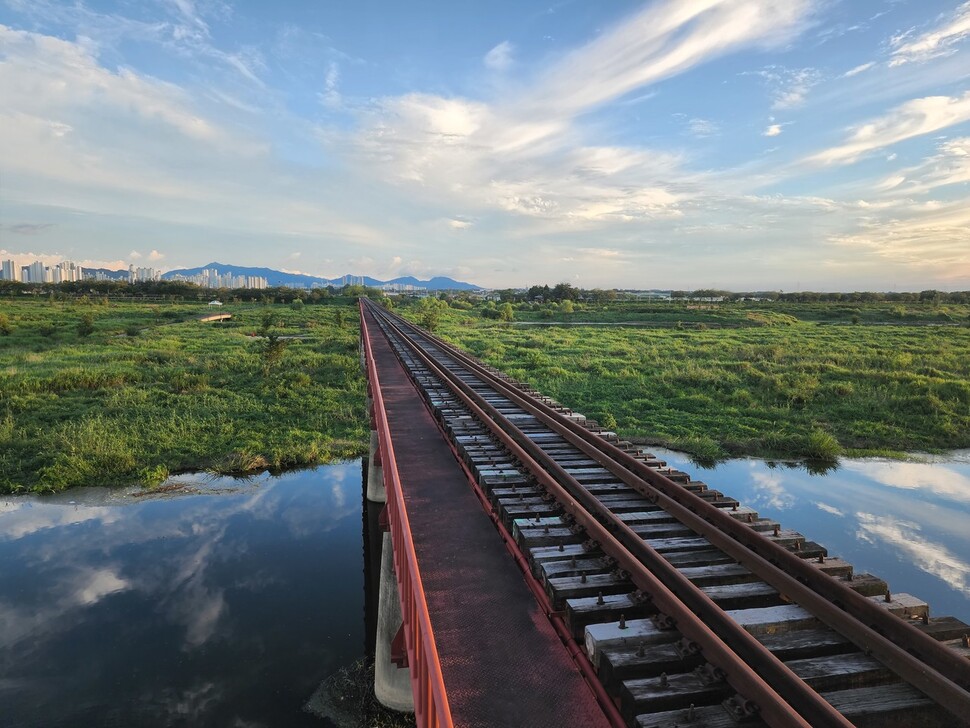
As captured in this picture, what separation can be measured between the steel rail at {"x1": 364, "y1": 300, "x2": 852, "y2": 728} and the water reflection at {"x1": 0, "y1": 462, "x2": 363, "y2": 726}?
5721 mm

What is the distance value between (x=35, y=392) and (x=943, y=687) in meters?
29.3

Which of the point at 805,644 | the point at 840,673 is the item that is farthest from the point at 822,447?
the point at 840,673

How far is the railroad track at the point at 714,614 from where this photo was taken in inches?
143

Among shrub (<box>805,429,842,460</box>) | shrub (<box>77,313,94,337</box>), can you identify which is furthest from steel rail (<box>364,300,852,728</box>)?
shrub (<box>77,313,94,337</box>)

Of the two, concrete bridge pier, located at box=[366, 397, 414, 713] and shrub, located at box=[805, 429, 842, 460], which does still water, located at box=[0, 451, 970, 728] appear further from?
concrete bridge pier, located at box=[366, 397, 414, 713]

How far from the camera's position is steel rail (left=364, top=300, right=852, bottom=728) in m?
3.40

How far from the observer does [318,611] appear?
10984 mm

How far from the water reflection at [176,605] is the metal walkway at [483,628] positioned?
4366 mm

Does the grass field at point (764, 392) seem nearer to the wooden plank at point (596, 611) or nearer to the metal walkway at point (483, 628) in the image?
the metal walkway at point (483, 628)

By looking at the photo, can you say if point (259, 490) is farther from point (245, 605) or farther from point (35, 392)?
point (35, 392)

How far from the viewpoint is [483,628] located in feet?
15.3

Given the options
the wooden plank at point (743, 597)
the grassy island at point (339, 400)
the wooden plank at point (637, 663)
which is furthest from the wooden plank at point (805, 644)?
the grassy island at point (339, 400)

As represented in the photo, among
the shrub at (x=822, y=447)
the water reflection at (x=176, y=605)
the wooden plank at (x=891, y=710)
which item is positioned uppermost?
the wooden plank at (x=891, y=710)

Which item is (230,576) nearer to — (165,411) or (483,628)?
(483,628)
